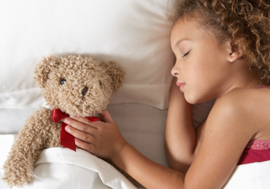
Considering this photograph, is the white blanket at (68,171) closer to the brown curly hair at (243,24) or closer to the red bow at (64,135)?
the red bow at (64,135)

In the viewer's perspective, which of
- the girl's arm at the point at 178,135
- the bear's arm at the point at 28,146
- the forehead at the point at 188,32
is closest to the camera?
the bear's arm at the point at 28,146

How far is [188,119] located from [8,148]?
61cm

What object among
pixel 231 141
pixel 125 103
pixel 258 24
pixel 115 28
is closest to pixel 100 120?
pixel 125 103

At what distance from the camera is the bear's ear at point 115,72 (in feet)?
2.94

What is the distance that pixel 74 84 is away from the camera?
0.80 metres

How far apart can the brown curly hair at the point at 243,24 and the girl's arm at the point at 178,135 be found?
27 centimetres

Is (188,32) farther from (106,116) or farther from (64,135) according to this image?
(64,135)

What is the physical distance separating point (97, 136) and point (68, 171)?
0.45 feet

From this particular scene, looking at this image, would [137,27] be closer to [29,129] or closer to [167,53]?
[167,53]

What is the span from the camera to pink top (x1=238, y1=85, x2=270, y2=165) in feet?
2.80

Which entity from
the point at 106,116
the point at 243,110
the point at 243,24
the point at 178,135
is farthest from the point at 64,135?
the point at 243,24

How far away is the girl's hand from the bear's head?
0.04 metres

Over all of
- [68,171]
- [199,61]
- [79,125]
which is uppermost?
[199,61]

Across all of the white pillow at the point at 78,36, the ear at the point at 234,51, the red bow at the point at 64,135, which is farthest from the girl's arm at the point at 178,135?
the red bow at the point at 64,135
